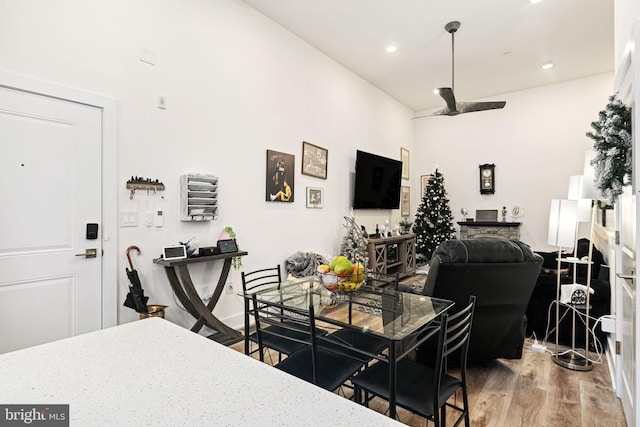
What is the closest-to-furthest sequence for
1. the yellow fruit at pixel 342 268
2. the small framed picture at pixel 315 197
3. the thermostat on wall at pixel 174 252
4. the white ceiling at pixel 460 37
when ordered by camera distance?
the yellow fruit at pixel 342 268, the thermostat on wall at pixel 174 252, the white ceiling at pixel 460 37, the small framed picture at pixel 315 197

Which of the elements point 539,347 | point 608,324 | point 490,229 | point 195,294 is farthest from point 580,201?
point 195,294

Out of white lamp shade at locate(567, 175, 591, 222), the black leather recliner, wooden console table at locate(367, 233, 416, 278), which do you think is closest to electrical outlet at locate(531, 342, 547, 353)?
the black leather recliner

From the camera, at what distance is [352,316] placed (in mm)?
1896

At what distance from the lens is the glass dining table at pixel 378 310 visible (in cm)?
157

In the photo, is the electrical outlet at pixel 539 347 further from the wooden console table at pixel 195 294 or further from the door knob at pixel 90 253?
the door knob at pixel 90 253

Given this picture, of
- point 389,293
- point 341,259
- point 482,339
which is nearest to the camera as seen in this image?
point 341,259

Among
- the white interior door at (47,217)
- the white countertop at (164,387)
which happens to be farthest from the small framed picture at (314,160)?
the white countertop at (164,387)

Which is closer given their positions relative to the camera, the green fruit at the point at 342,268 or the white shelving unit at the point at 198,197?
the green fruit at the point at 342,268

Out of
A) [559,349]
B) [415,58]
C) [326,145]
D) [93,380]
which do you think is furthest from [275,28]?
[559,349]

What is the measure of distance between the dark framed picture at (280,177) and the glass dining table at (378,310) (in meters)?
1.72

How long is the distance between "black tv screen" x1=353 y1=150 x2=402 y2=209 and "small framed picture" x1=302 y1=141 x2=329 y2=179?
84cm

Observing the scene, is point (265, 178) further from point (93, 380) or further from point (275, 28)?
point (93, 380)

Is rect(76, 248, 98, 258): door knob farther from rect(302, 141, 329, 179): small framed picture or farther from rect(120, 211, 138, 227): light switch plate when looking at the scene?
rect(302, 141, 329, 179): small framed picture

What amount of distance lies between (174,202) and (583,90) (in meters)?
6.83
